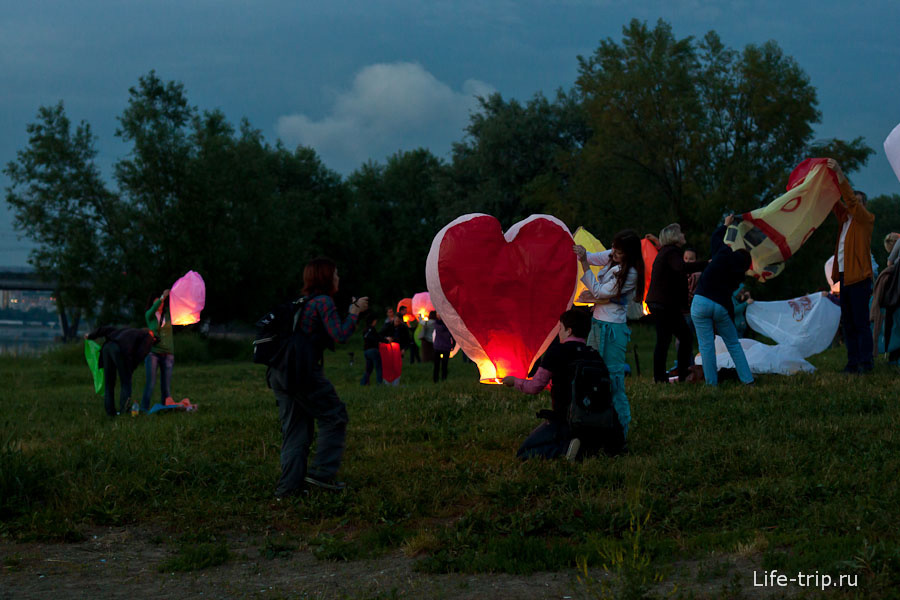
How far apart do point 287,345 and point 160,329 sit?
6483 mm

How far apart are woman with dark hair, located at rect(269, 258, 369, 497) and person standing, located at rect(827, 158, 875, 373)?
651 cm

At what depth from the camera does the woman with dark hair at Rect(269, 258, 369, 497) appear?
6.78 meters

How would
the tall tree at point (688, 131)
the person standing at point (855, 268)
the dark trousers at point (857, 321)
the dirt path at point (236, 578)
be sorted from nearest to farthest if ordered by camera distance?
the dirt path at point (236, 578)
the person standing at point (855, 268)
the dark trousers at point (857, 321)
the tall tree at point (688, 131)

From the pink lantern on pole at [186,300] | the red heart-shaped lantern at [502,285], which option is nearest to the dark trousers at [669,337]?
the red heart-shaped lantern at [502,285]

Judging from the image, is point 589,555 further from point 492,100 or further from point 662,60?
point 492,100

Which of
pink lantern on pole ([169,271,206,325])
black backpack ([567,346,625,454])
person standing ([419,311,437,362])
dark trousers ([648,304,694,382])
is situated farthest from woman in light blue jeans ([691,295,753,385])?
person standing ([419,311,437,362])

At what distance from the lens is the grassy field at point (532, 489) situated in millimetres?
5219

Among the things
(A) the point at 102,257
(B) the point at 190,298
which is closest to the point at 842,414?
(B) the point at 190,298

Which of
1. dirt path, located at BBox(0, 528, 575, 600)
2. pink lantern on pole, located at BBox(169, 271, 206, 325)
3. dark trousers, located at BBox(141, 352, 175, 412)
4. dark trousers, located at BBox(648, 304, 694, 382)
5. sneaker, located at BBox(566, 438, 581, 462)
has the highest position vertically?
pink lantern on pole, located at BBox(169, 271, 206, 325)

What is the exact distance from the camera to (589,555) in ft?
17.2

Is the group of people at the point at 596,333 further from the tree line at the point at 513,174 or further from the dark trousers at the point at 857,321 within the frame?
the tree line at the point at 513,174

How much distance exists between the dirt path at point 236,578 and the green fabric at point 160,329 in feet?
21.3

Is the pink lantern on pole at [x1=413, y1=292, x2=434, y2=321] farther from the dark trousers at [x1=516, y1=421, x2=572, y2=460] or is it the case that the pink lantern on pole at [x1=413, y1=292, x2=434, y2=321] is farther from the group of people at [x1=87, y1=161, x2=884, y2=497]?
the dark trousers at [x1=516, y1=421, x2=572, y2=460]

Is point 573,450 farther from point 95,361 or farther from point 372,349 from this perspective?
point 372,349
